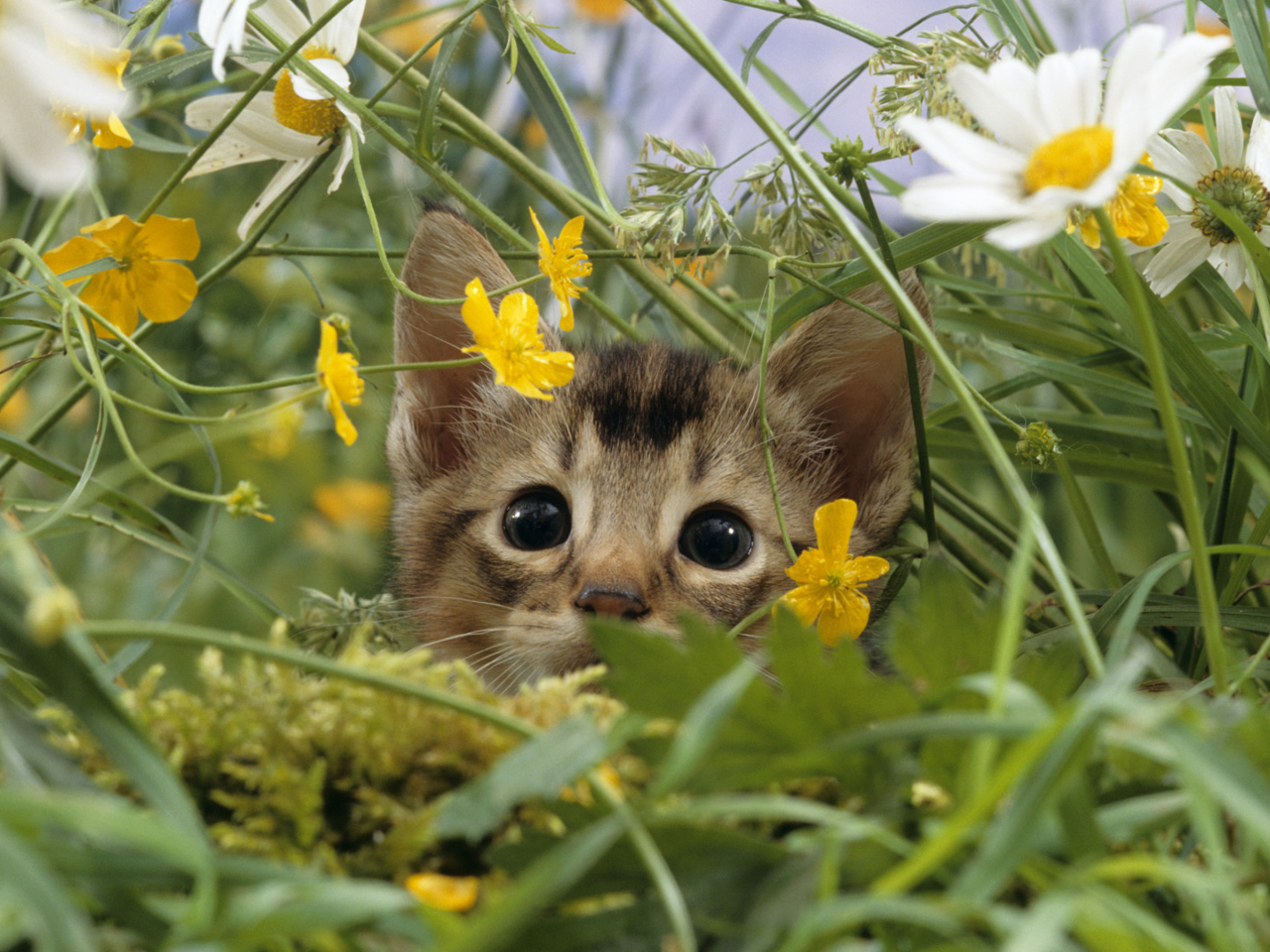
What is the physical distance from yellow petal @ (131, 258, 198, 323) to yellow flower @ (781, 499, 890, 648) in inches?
23.4

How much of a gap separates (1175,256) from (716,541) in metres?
0.57

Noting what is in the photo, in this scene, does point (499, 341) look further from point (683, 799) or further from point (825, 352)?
point (825, 352)

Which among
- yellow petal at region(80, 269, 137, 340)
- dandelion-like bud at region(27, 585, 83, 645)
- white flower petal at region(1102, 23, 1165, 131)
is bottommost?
dandelion-like bud at region(27, 585, 83, 645)

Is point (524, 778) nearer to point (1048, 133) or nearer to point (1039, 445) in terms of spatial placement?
point (1048, 133)

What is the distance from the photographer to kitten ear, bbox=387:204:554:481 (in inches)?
48.6

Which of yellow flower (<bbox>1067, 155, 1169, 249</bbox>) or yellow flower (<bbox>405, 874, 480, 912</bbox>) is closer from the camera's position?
yellow flower (<bbox>405, 874, 480, 912</bbox>)

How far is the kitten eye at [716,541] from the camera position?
1.21 m

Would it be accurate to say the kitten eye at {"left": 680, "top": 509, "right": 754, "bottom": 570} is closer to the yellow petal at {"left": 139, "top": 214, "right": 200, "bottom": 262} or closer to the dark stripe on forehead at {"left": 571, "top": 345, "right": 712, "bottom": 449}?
the dark stripe on forehead at {"left": 571, "top": 345, "right": 712, "bottom": 449}

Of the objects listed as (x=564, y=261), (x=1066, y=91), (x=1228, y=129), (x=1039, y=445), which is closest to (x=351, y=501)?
(x=564, y=261)

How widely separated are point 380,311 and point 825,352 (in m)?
1.09

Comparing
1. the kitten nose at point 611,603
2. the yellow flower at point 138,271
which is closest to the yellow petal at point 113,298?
the yellow flower at point 138,271

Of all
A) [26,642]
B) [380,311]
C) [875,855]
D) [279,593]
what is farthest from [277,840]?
[380,311]

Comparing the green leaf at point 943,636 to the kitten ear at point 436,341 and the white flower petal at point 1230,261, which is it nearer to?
the white flower petal at point 1230,261

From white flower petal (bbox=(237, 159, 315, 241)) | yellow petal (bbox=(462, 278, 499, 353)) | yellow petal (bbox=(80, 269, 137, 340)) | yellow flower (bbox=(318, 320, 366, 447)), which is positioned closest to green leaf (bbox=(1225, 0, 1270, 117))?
yellow petal (bbox=(462, 278, 499, 353))
